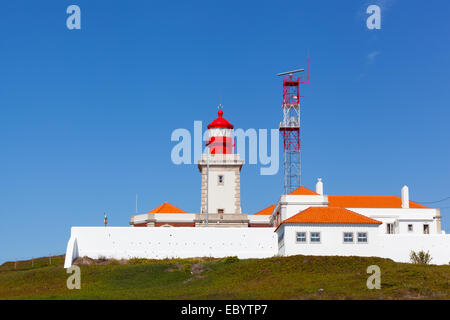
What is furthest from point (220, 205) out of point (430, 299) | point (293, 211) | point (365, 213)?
point (430, 299)

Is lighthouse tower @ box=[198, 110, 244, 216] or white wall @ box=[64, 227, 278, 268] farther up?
lighthouse tower @ box=[198, 110, 244, 216]

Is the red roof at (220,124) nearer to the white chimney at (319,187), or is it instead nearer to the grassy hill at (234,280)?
the white chimney at (319,187)

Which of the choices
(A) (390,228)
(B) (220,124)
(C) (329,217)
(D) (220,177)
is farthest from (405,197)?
(B) (220,124)

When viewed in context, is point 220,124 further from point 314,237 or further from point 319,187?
point 314,237

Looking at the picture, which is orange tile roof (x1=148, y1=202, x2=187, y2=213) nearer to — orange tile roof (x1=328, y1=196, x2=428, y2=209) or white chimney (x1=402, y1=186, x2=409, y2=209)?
orange tile roof (x1=328, y1=196, x2=428, y2=209)

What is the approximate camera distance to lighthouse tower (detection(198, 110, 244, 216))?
70875 mm

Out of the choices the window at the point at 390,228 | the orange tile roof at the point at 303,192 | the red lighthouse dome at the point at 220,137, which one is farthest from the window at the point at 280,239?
the red lighthouse dome at the point at 220,137

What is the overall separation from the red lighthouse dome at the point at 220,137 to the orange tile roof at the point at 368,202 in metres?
12.4

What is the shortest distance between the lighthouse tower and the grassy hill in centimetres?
1417

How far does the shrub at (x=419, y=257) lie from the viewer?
56.6 metres

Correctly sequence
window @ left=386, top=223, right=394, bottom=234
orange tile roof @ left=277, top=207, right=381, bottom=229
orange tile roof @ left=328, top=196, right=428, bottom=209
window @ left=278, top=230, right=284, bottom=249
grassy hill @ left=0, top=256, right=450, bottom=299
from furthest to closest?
orange tile roof @ left=328, top=196, right=428, bottom=209 < window @ left=386, top=223, right=394, bottom=234 < window @ left=278, top=230, right=284, bottom=249 < orange tile roof @ left=277, top=207, right=381, bottom=229 < grassy hill @ left=0, top=256, right=450, bottom=299

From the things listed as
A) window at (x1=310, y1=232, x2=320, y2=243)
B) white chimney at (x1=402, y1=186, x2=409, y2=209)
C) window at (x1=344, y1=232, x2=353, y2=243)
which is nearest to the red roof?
white chimney at (x1=402, y1=186, x2=409, y2=209)
